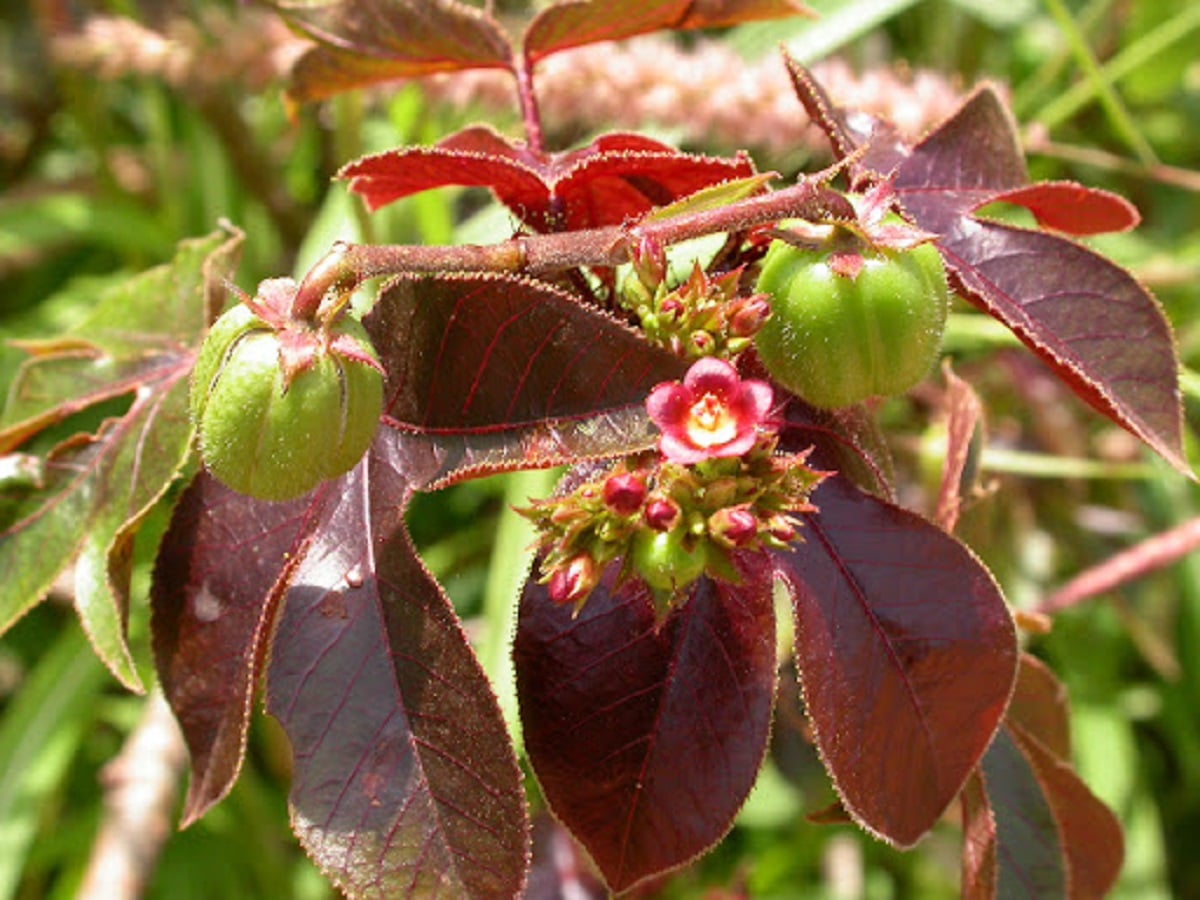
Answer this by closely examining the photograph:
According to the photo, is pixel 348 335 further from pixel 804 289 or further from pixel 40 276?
pixel 40 276

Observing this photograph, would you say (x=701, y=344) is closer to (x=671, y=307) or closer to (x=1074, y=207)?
(x=671, y=307)

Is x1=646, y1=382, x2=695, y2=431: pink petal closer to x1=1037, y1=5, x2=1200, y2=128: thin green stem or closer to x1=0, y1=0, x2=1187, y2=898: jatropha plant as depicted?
x1=0, y1=0, x2=1187, y2=898: jatropha plant

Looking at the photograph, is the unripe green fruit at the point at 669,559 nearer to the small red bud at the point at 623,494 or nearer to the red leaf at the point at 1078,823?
the small red bud at the point at 623,494

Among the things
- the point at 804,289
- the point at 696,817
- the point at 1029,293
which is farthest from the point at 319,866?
the point at 1029,293

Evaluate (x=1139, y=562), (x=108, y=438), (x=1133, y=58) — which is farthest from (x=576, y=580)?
(x=1133, y=58)

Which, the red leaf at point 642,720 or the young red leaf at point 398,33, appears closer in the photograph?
the red leaf at point 642,720

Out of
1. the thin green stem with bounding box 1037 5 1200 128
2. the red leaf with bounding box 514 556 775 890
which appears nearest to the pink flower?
the red leaf with bounding box 514 556 775 890

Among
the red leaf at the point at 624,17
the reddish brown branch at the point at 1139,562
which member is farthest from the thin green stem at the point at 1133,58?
the red leaf at the point at 624,17
